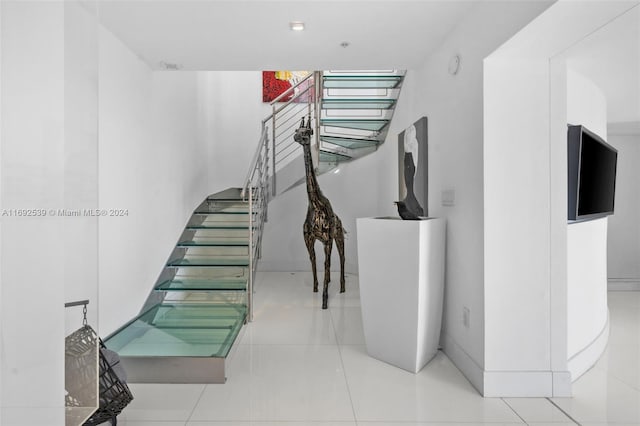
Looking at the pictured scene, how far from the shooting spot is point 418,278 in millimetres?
2268

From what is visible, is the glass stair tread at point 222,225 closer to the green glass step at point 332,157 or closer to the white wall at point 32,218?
the green glass step at point 332,157

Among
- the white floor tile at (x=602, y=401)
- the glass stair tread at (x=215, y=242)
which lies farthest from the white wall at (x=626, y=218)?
the glass stair tread at (x=215, y=242)

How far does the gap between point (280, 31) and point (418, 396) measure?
2.38 m

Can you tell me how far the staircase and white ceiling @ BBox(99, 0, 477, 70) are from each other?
107 centimetres

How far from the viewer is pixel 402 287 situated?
2.34m

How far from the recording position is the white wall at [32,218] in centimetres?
48

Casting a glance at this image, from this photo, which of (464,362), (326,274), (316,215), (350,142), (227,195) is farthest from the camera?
(227,195)

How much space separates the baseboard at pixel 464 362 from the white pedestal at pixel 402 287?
10cm

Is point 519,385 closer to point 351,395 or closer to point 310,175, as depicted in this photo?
point 351,395

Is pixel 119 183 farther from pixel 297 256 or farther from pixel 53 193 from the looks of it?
pixel 297 256

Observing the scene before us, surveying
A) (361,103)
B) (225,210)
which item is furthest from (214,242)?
(361,103)

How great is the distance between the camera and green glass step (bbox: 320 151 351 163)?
16.9 ft

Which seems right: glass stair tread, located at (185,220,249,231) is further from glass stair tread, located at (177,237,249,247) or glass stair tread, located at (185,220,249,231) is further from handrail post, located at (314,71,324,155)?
handrail post, located at (314,71,324,155)

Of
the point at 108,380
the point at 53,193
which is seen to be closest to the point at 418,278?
the point at 108,380
